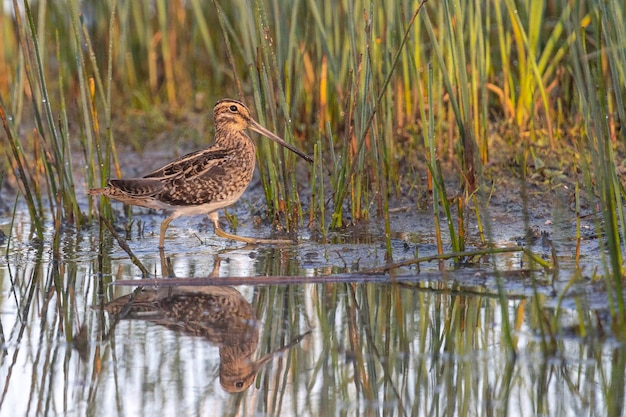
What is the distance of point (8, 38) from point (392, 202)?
4.22 meters

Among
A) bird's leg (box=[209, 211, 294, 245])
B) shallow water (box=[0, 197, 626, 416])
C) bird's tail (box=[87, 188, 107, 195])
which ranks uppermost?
bird's tail (box=[87, 188, 107, 195])

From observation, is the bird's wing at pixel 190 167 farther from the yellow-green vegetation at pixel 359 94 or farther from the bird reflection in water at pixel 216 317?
the bird reflection in water at pixel 216 317

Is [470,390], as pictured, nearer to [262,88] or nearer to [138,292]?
[138,292]

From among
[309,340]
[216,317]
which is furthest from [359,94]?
[309,340]

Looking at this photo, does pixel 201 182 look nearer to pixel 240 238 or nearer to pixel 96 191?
pixel 240 238

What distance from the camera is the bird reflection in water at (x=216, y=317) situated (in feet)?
12.7

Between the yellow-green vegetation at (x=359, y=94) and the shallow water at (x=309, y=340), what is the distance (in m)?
0.35

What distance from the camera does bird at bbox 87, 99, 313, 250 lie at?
6.31m

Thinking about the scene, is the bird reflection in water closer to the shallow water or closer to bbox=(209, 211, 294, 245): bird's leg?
the shallow water

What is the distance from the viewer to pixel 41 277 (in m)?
5.59

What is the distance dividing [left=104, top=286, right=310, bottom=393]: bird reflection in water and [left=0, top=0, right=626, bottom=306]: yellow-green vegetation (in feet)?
3.46

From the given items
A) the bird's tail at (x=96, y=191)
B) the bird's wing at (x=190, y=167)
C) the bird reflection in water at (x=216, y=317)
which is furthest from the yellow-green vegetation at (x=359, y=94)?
the bird reflection in water at (x=216, y=317)

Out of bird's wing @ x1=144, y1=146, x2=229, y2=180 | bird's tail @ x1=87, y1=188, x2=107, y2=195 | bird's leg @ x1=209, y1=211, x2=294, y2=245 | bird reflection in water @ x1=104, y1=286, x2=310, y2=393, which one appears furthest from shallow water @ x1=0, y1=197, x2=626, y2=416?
bird's wing @ x1=144, y1=146, x2=229, y2=180

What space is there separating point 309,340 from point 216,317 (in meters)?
0.58
